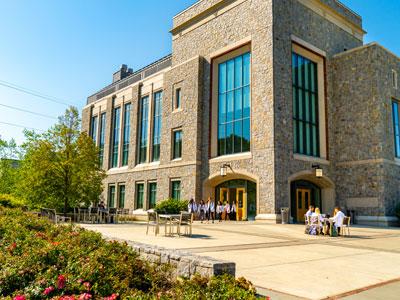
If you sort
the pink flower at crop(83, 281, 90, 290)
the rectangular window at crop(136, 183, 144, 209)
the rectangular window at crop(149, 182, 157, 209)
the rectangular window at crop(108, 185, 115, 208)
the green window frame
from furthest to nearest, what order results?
the green window frame
the rectangular window at crop(108, 185, 115, 208)
the rectangular window at crop(136, 183, 144, 209)
the rectangular window at crop(149, 182, 157, 209)
the pink flower at crop(83, 281, 90, 290)

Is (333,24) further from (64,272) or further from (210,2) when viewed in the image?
(64,272)

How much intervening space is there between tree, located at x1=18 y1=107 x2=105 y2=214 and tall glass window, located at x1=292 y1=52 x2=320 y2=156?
47.0 feet

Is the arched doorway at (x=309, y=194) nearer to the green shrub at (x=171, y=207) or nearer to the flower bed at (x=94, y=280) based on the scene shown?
the green shrub at (x=171, y=207)

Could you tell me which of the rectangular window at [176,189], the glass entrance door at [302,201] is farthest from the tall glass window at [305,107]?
the rectangular window at [176,189]

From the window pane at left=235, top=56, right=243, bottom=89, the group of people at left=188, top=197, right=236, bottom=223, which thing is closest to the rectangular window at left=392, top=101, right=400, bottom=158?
the window pane at left=235, top=56, right=243, bottom=89

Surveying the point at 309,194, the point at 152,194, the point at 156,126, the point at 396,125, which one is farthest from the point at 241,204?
the point at 396,125

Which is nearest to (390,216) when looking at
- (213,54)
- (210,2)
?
(213,54)

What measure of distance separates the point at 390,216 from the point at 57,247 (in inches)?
1003

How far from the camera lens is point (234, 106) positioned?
26625mm

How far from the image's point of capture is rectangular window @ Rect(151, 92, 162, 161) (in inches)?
1317

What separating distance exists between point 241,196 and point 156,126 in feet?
40.8

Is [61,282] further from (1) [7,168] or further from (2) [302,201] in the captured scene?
(1) [7,168]

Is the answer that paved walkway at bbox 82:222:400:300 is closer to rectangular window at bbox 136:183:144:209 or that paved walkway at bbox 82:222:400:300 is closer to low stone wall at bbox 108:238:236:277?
low stone wall at bbox 108:238:236:277

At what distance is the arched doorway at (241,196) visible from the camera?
24.9 meters
